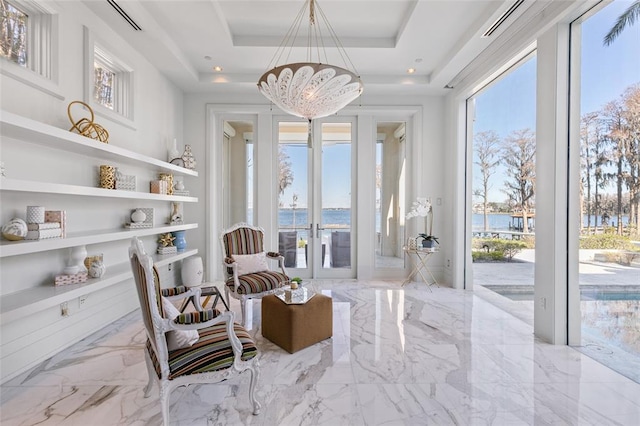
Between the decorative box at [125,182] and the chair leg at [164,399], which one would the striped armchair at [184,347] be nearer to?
the chair leg at [164,399]

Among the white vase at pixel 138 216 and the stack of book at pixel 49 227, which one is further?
the white vase at pixel 138 216

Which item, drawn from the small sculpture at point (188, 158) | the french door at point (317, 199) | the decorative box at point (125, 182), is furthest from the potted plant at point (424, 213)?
the decorative box at point (125, 182)

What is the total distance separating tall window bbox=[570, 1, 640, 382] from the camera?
2.34 metres

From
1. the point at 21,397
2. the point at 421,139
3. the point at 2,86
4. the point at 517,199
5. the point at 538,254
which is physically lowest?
the point at 21,397

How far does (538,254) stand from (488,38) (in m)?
2.47

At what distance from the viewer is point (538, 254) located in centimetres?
301

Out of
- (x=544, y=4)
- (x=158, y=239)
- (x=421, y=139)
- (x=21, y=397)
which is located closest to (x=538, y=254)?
(x=544, y=4)

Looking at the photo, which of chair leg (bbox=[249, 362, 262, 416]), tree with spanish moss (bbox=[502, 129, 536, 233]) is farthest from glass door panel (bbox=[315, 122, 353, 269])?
chair leg (bbox=[249, 362, 262, 416])

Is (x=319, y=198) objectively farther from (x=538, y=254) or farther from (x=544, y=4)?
(x=544, y=4)

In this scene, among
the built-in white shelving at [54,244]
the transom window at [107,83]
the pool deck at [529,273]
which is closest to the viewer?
the built-in white shelving at [54,244]

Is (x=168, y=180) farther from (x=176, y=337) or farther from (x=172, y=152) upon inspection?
(x=176, y=337)

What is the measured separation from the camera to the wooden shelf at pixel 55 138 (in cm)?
198

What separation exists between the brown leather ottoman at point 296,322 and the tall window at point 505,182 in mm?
2546

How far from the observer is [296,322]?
262 cm
